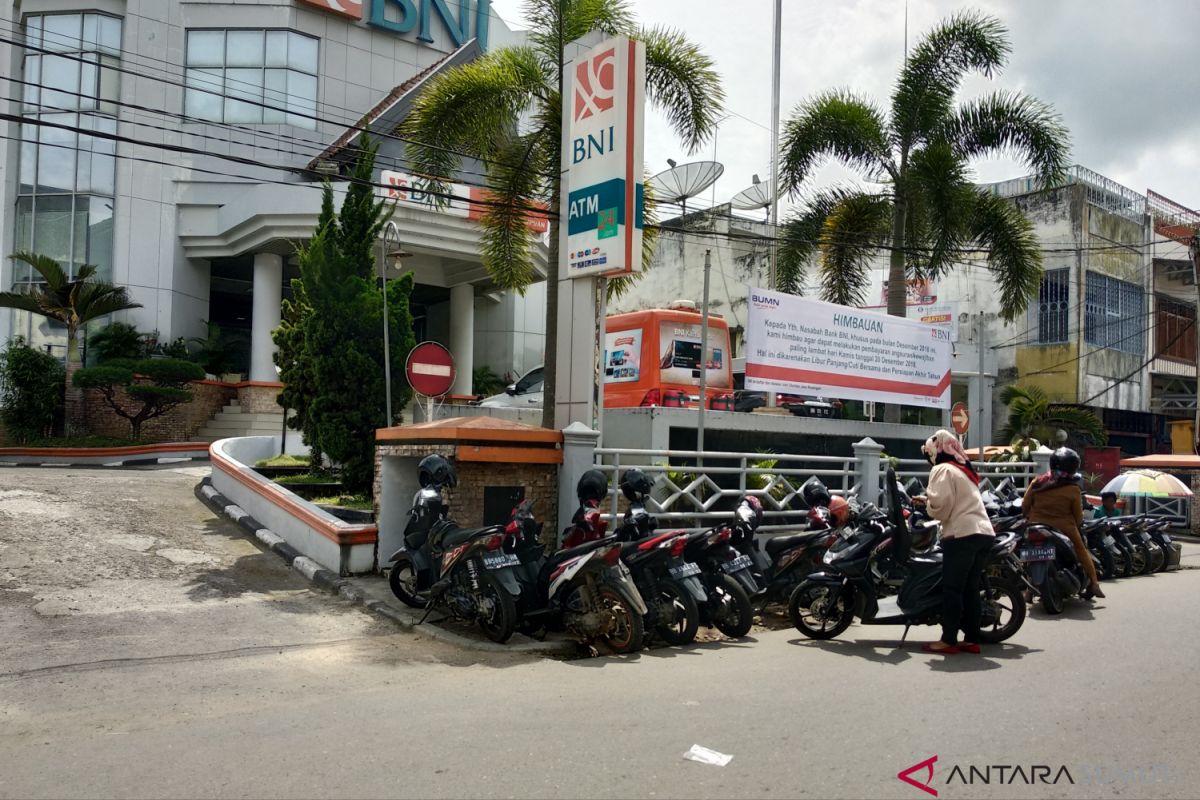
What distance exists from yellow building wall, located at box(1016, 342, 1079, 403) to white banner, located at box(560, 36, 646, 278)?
839 inches

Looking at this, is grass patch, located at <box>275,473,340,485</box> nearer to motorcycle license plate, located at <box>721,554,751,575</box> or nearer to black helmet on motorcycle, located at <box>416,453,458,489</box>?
black helmet on motorcycle, located at <box>416,453,458,489</box>

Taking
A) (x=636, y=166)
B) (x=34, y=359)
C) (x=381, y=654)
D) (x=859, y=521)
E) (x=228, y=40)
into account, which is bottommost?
(x=381, y=654)

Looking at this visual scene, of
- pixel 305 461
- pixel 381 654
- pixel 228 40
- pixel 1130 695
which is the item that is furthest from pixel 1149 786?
pixel 228 40

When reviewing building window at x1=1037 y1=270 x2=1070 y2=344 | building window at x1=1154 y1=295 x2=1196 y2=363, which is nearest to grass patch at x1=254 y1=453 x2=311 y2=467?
building window at x1=1037 y1=270 x2=1070 y2=344

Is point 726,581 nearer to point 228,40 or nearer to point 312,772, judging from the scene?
point 312,772

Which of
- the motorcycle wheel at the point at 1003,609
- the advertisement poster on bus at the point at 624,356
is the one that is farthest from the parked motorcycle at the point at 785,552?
the advertisement poster on bus at the point at 624,356

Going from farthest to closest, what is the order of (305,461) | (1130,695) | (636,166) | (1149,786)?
1. (305,461)
2. (636,166)
3. (1130,695)
4. (1149,786)

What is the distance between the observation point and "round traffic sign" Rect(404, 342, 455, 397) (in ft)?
35.1

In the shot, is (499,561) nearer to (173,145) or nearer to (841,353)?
(841,353)

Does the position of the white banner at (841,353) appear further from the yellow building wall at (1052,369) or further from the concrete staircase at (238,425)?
the concrete staircase at (238,425)

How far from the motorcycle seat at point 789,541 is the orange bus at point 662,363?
528 cm

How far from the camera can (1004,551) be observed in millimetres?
7703

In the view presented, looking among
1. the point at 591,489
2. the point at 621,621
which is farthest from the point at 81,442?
the point at 621,621

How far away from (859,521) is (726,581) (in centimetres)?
122
